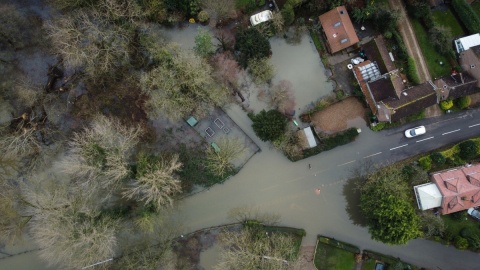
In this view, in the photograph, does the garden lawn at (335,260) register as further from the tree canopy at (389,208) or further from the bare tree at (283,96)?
the bare tree at (283,96)

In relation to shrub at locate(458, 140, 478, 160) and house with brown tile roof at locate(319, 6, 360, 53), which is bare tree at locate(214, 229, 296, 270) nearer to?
shrub at locate(458, 140, 478, 160)

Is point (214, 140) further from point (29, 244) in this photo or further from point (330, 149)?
point (29, 244)

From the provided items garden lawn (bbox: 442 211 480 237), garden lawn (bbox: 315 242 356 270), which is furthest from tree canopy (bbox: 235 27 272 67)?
garden lawn (bbox: 442 211 480 237)

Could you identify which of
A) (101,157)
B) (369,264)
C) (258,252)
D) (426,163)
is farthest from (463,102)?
(101,157)

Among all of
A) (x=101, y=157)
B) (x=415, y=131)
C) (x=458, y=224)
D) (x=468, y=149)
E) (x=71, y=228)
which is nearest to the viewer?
(x=71, y=228)

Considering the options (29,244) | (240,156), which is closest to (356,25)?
(240,156)

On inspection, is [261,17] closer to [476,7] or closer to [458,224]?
[476,7]

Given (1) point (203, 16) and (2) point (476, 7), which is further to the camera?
(2) point (476, 7)
